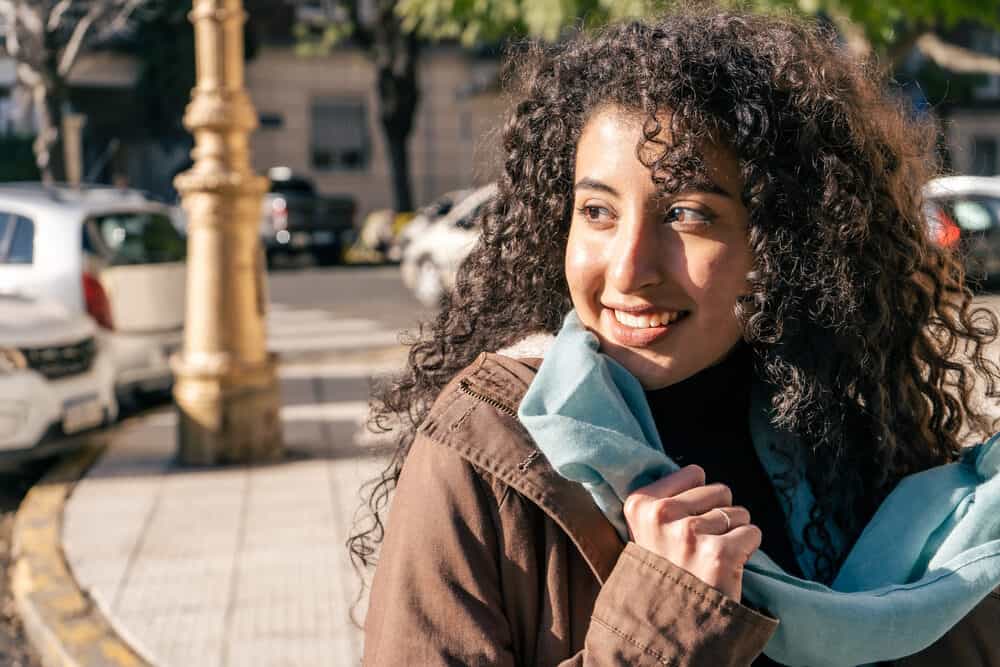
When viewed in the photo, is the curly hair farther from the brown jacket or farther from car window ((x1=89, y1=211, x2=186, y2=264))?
car window ((x1=89, y1=211, x2=186, y2=264))

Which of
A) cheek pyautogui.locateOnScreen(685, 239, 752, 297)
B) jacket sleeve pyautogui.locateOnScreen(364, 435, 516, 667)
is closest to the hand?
jacket sleeve pyautogui.locateOnScreen(364, 435, 516, 667)

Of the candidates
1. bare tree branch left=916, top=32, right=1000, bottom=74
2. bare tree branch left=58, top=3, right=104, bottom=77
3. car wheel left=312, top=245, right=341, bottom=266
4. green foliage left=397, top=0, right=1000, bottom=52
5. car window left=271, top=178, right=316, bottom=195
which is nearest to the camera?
green foliage left=397, top=0, right=1000, bottom=52

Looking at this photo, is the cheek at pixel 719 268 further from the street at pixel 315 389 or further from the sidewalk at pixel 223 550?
the sidewalk at pixel 223 550

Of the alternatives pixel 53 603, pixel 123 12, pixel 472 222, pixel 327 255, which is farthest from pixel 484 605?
pixel 327 255

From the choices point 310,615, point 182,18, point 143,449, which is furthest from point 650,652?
point 182,18

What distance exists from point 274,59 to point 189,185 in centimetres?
2644

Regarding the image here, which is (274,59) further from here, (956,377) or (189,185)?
(956,377)

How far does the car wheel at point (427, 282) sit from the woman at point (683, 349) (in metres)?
13.8

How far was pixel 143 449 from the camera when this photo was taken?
7586mm

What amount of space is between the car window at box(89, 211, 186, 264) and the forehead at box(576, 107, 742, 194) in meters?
7.39

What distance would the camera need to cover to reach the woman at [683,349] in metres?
1.40

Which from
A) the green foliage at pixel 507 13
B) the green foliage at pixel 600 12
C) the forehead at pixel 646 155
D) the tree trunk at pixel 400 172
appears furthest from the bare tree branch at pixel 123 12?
the forehead at pixel 646 155

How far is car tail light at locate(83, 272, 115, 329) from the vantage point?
823 cm

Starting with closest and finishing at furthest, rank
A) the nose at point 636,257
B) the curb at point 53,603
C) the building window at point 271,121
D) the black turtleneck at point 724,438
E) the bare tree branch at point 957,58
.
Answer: the nose at point 636,257 < the black turtleneck at point 724,438 < the curb at point 53,603 < the bare tree branch at point 957,58 < the building window at point 271,121
